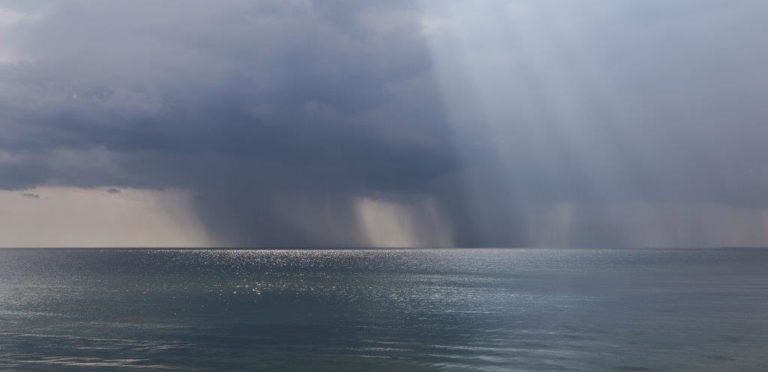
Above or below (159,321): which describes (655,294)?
above

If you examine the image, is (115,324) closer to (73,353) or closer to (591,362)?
(73,353)

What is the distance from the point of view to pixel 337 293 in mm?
117750

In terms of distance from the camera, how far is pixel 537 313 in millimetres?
84375

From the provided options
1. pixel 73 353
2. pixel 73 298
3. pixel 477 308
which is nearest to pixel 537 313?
pixel 477 308

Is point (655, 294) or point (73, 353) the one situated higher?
point (655, 294)

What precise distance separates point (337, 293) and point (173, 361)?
219 feet

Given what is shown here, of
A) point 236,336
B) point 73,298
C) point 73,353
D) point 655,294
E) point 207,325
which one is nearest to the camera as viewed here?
point 73,353

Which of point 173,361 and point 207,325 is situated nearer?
point 173,361

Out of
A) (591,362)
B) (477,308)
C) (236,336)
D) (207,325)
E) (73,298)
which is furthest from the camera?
(73,298)

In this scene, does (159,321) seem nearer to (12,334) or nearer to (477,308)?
(12,334)

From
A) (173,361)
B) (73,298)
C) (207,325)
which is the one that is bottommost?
(173,361)

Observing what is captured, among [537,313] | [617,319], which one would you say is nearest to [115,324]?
[537,313]

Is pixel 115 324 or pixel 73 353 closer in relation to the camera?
pixel 73 353

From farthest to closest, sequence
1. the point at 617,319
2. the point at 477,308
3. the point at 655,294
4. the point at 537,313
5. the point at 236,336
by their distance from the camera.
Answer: the point at 655,294, the point at 477,308, the point at 537,313, the point at 617,319, the point at 236,336
